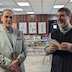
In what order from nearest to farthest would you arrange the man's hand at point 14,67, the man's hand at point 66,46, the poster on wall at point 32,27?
1. the man's hand at point 66,46
2. the man's hand at point 14,67
3. the poster on wall at point 32,27

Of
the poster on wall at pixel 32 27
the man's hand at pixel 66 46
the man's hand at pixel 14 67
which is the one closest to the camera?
the man's hand at pixel 66 46

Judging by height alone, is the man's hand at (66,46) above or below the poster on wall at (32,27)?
above

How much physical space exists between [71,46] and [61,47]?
3.5 inches

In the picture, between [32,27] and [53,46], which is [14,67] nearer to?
[53,46]

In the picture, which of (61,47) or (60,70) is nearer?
(61,47)

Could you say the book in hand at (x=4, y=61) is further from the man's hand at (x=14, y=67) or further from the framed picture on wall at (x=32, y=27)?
the framed picture on wall at (x=32, y=27)

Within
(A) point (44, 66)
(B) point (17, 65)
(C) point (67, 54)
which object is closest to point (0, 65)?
(B) point (17, 65)

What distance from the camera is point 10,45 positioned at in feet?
6.45

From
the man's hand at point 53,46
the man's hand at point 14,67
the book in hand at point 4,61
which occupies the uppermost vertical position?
the man's hand at point 53,46

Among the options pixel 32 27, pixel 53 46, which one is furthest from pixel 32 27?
pixel 53 46

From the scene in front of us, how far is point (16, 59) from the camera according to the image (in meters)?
1.98

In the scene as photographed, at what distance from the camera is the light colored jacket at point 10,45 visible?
1.93 metres

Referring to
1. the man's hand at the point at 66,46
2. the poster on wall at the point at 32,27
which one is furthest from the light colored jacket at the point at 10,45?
the poster on wall at the point at 32,27

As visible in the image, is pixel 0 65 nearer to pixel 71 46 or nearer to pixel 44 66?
pixel 71 46
